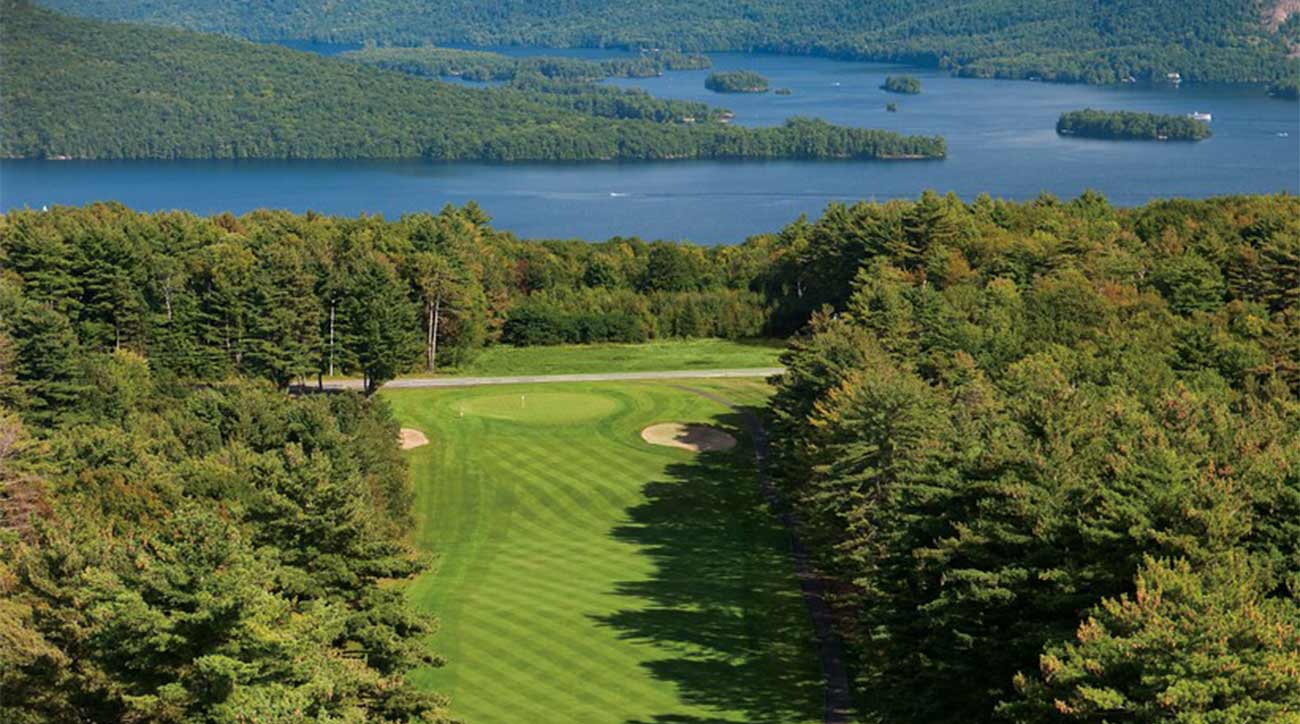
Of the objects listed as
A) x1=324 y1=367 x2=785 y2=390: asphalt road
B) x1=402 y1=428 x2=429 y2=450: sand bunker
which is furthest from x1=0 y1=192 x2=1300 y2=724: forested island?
x1=402 y1=428 x2=429 y2=450: sand bunker

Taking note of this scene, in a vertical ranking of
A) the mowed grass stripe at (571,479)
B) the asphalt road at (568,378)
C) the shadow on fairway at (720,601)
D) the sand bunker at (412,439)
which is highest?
the asphalt road at (568,378)

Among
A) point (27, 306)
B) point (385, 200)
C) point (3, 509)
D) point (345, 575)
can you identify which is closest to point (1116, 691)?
point (345, 575)

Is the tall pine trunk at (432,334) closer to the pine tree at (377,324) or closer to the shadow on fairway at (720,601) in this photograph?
the pine tree at (377,324)

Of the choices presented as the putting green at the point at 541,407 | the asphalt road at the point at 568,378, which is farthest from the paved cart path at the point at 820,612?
the asphalt road at the point at 568,378

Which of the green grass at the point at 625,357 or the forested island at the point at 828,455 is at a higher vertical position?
the forested island at the point at 828,455

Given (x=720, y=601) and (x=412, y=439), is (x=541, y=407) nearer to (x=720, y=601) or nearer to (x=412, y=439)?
(x=412, y=439)

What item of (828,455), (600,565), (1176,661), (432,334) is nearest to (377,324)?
(432,334)
